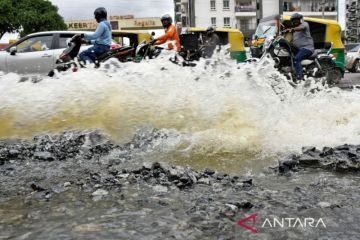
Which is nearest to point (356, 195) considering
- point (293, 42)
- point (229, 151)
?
point (229, 151)

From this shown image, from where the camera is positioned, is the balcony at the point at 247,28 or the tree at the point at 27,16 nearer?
the tree at the point at 27,16

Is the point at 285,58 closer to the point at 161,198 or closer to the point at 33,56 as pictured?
the point at 33,56

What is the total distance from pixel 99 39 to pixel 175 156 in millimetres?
4550

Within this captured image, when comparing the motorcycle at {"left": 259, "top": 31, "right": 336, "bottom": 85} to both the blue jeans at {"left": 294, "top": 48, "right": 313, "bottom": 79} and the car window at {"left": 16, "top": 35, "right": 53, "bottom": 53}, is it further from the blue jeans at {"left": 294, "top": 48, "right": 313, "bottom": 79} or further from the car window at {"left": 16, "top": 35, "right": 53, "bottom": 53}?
the car window at {"left": 16, "top": 35, "right": 53, "bottom": 53}

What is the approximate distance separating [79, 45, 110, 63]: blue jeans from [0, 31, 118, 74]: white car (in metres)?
3.25

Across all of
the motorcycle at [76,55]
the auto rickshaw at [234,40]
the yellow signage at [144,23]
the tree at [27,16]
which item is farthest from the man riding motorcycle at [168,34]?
the yellow signage at [144,23]

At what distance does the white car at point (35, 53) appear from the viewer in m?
11.9

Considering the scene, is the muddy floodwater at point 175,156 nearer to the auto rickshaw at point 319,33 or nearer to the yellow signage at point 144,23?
the auto rickshaw at point 319,33

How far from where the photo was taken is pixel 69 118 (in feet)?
18.7

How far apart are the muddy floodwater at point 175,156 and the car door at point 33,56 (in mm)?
5914

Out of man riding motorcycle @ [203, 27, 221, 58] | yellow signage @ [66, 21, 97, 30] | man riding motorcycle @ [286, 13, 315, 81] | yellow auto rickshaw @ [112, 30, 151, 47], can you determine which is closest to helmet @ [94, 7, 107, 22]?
man riding motorcycle @ [286, 13, 315, 81]

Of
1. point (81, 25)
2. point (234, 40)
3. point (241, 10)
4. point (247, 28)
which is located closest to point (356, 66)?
point (234, 40)

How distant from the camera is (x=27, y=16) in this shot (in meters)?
46.4

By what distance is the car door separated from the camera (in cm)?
1188
